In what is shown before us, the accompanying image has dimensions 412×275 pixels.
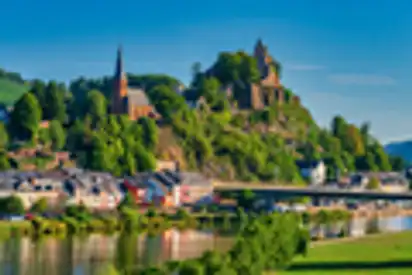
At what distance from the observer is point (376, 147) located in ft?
563

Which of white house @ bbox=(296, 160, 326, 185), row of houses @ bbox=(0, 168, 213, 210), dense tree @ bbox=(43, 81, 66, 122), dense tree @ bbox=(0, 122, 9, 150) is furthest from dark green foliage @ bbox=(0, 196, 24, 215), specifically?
white house @ bbox=(296, 160, 326, 185)

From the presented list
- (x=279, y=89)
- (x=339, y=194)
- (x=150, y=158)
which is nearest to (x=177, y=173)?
(x=150, y=158)

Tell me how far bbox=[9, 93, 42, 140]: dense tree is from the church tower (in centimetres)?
2529

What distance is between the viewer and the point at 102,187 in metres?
102

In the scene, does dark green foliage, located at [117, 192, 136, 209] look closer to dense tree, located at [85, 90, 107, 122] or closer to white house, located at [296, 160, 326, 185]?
dense tree, located at [85, 90, 107, 122]

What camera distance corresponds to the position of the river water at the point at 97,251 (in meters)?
54.2

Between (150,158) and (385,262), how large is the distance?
219ft

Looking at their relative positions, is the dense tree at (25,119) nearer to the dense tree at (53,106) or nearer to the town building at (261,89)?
the dense tree at (53,106)

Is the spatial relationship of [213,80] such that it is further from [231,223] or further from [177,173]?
[231,223]

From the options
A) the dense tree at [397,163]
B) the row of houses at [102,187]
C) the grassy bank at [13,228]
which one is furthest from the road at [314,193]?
the dense tree at [397,163]

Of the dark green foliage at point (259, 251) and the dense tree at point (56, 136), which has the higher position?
the dense tree at point (56, 136)

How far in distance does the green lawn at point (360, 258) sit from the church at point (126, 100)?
233 feet

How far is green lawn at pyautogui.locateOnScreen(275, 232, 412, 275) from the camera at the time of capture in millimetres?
48688

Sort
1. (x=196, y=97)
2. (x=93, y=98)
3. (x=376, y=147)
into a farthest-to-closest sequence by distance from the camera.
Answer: (x=376, y=147) → (x=196, y=97) → (x=93, y=98)
